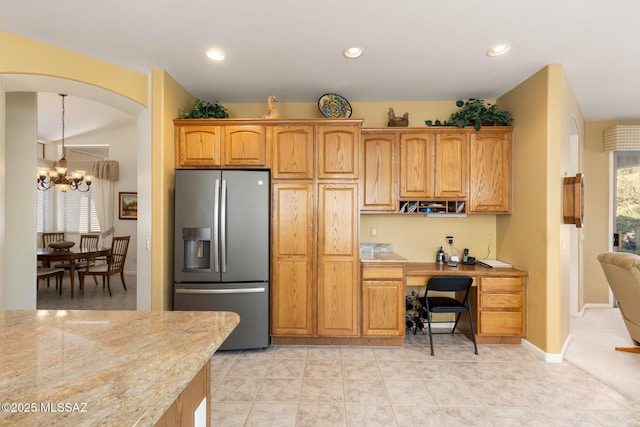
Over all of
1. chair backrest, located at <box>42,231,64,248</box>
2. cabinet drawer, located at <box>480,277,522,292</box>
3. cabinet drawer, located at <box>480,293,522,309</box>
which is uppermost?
chair backrest, located at <box>42,231,64,248</box>

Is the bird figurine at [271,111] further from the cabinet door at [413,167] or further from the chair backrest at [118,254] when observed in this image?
the chair backrest at [118,254]

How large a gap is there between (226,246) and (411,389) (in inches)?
81.4

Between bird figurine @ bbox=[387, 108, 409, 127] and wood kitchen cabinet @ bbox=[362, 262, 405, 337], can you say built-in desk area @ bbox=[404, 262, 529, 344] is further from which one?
bird figurine @ bbox=[387, 108, 409, 127]

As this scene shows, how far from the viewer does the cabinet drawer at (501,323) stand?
3.21m

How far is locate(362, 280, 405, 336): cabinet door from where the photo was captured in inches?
126

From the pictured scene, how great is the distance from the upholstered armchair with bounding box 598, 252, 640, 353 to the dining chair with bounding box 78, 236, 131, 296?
22.8 ft

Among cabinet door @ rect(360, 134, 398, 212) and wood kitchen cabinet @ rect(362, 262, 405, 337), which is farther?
cabinet door @ rect(360, 134, 398, 212)

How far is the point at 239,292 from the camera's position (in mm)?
3074

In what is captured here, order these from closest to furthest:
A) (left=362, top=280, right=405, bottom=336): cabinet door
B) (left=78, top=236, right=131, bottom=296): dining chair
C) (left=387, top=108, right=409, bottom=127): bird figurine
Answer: (left=362, top=280, right=405, bottom=336): cabinet door
(left=387, top=108, right=409, bottom=127): bird figurine
(left=78, top=236, right=131, bottom=296): dining chair

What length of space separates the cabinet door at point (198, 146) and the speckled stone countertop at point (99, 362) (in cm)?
219

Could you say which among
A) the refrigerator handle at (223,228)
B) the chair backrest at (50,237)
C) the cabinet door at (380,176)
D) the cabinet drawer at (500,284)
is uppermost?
the cabinet door at (380,176)

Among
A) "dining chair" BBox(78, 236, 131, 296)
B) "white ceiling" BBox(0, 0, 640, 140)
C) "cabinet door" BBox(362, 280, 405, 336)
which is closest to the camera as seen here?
"white ceiling" BBox(0, 0, 640, 140)

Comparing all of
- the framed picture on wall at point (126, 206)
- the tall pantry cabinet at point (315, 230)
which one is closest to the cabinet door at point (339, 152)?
the tall pantry cabinet at point (315, 230)

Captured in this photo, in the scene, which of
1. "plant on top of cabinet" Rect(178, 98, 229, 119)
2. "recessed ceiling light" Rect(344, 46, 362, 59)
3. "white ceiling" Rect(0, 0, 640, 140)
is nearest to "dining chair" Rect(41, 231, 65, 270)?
"plant on top of cabinet" Rect(178, 98, 229, 119)
